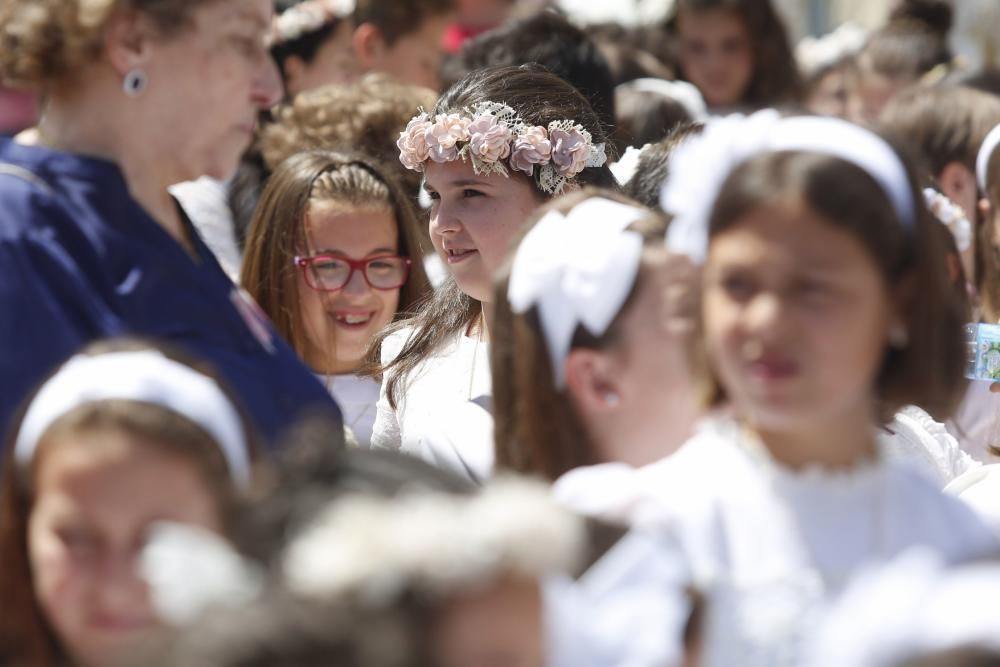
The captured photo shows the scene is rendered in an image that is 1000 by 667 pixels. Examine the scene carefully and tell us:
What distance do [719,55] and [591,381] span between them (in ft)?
17.0

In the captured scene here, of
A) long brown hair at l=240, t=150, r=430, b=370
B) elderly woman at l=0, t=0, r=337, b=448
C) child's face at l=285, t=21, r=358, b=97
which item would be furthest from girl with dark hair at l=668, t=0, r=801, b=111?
elderly woman at l=0, t=0, r=337, b=448

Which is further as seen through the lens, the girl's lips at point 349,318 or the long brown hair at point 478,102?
the girl's lips at point 349,318

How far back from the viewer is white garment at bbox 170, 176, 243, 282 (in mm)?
5457

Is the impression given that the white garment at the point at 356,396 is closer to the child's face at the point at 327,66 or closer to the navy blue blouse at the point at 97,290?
the navy blue blouse at the point at 97,290

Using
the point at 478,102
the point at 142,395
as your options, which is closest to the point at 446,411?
the point at 478,102

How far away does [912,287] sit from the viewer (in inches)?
94.1

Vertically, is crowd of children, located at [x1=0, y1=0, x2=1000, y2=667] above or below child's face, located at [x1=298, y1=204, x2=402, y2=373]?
above

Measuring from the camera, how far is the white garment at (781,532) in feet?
7.23

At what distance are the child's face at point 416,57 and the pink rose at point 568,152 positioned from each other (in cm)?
278

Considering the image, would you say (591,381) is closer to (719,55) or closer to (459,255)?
(459,255)

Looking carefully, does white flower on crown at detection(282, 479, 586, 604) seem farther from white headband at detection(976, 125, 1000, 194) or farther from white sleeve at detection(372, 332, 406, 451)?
white headband at detection(976, 125, 1000, 194)

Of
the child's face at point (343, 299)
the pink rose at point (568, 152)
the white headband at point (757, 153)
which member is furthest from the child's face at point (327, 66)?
the white headband at point (757, 153)

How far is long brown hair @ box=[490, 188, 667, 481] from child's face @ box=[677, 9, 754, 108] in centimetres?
496

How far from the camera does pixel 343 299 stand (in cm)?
468
